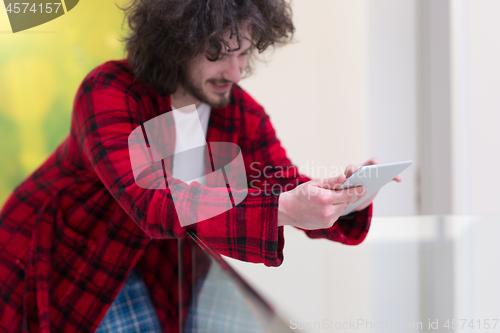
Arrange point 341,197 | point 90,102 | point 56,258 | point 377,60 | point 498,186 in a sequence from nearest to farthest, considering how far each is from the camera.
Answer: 1. point 341,197
2. point 90,102
3. point 56,258
4. point 498,186
5. point 377,60

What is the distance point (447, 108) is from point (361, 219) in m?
0.60

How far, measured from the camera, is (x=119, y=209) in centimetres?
64

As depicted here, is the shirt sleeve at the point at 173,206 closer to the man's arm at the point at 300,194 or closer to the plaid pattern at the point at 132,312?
the man's arm at the point at 300,194

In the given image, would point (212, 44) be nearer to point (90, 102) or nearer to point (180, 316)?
point (90, 102)

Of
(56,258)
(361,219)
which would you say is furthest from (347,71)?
(56,258)

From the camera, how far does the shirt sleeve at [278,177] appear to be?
63 cm

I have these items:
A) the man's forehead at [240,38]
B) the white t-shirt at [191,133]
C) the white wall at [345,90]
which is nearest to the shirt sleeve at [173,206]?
the white t-shirt at [191,133]

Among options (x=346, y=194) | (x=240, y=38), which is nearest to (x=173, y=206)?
(x=346, y=194)

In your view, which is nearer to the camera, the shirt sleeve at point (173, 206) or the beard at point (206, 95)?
the shirt sleeve at point (173, 206)

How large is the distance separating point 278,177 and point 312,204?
29cm

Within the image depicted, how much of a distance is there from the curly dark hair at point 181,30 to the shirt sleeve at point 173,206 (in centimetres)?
14

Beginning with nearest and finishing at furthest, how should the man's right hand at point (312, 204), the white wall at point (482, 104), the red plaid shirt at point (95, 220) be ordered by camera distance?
1. the man's right hand at point (312, 204)
2. the red plaid shirt at point (95, 220)
3. the white wall at point (482, 104)

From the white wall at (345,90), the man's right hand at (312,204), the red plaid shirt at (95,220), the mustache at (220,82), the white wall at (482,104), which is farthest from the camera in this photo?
the white wall at (345,90)

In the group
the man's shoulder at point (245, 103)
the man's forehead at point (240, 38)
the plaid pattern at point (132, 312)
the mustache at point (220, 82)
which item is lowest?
the plaid pattern at point (132, 312)
